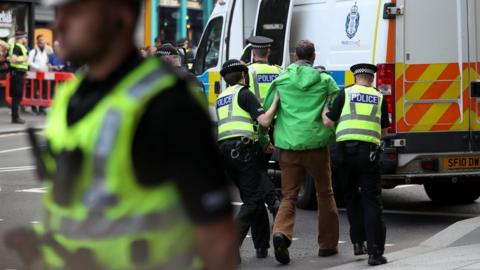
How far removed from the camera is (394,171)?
11.3m

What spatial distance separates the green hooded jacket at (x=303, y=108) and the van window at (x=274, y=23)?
3.39m

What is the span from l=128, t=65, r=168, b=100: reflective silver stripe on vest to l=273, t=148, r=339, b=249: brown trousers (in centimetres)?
659

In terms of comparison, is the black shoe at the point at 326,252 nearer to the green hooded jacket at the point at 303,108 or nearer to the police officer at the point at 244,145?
the police officer at the point at 244,145

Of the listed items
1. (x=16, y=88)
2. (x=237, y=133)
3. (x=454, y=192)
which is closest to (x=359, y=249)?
(x=237, y=133)

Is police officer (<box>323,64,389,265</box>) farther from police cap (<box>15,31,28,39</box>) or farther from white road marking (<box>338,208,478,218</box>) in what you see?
police cap (<box>15,31,28,39</box>)

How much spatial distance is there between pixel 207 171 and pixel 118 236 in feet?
0.99

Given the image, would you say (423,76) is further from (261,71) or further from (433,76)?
(261,71)

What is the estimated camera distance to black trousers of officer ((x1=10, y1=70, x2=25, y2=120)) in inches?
941

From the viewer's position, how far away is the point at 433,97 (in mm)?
11352

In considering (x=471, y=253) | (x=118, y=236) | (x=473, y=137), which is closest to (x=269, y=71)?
(x=473, y=137)

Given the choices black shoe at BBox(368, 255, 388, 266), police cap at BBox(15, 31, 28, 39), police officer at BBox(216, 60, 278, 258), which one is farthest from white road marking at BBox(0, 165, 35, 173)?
police cap at BBox(15, 31, 28, 39)

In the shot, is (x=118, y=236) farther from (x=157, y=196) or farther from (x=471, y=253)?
(x=471, y=253)

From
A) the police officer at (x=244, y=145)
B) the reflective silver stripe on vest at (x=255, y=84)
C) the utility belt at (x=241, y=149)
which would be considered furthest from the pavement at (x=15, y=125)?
the utility belt at (x=241, y=149)

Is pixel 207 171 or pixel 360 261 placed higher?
pixel 207 171
